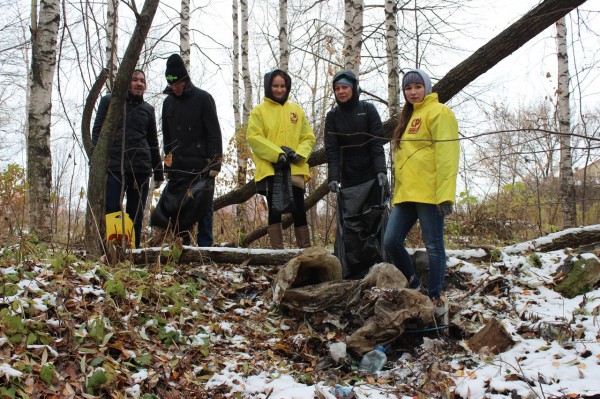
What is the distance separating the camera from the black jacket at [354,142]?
4750mm

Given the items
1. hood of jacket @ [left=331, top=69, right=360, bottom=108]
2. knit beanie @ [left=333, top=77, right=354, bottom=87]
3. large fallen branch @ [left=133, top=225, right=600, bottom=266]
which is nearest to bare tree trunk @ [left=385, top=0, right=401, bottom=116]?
hood of jacket @ [left=331, top=69, right=360, bottom=108]

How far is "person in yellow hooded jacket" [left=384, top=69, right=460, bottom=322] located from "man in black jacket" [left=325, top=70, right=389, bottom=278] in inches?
19.5

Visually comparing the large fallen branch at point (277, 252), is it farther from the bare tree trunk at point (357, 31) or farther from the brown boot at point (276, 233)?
the bare tree trunk at point (357, 31)

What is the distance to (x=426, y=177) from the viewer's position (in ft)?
12.8

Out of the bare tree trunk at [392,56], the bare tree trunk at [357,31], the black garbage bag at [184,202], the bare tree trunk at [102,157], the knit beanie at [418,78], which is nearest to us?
the knit beanie at [418,78]

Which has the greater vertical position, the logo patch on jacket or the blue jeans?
the logo patch on jacket

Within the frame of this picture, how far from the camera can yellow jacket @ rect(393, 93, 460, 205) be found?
3783 mm

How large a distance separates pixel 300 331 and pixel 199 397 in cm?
114

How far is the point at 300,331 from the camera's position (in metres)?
3.79

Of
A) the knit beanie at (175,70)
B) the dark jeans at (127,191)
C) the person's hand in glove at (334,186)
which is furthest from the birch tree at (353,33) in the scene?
the dark jeans at (127,191)

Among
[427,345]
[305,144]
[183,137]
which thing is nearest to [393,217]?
[427,345]

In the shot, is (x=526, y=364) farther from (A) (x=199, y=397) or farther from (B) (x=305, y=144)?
(B) (x=305, y=144)

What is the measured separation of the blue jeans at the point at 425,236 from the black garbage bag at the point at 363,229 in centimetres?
46

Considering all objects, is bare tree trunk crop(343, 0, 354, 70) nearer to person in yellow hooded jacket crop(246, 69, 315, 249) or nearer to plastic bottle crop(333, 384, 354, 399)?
person in yellow hooded jacket crop(246, 69, 315, 249)
